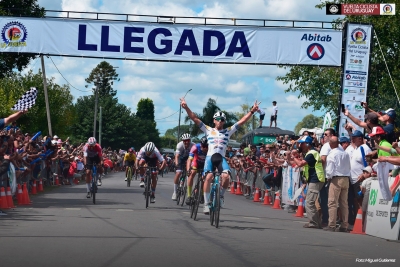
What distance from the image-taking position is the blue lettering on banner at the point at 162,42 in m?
26.0

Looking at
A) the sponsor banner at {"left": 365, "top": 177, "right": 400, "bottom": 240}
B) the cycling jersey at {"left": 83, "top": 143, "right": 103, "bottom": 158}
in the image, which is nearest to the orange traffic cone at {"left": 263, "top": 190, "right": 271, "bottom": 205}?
the cycling jersey at {"left": 83, "top": 143, "right": 103, "bottom": 158}

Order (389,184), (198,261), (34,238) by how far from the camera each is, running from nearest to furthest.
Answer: (198,261) < (34,238) < (389,184)

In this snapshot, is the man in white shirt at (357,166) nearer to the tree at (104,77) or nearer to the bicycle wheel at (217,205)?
the bicycle wheel at (217,205)

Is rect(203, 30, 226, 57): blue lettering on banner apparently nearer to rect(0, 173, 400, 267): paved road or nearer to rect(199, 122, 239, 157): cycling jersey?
rect(0, 173, 400, 267): paved road

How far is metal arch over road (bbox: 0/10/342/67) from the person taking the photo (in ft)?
85.4

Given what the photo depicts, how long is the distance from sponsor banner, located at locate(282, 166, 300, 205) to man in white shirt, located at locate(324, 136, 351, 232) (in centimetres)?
517

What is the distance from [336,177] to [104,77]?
10589 centimetres

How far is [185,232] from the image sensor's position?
12867mm

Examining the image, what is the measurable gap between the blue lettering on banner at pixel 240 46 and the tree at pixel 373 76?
17.8 meters

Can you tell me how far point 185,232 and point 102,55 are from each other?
14158mm

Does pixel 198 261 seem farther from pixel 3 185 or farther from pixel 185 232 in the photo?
pixel 3 185

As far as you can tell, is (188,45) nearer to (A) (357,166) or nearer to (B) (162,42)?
(B) (162,42)

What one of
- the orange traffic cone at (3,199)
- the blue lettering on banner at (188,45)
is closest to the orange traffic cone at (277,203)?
the blue lettering on banner at (188,45)

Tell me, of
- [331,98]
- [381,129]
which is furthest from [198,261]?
[331,98]
